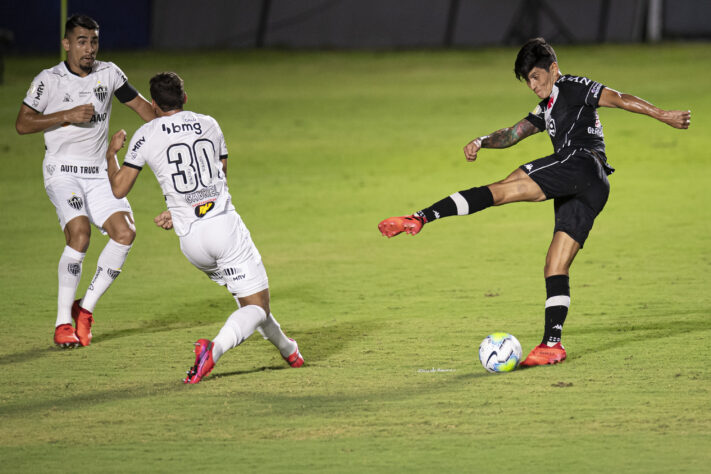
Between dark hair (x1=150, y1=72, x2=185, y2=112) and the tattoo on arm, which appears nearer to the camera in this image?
dark hair (x1=150, y1=72, x2=185, y2=112)

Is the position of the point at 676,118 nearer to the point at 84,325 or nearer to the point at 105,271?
the point at 105,271

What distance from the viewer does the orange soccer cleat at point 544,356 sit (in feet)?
21.8

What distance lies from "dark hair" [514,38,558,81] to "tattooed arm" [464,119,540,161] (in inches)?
19.4

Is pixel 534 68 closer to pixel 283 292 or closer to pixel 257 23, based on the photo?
pixel 283 292

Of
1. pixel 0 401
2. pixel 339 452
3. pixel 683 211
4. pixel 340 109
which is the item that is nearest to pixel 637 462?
pixel 339 452

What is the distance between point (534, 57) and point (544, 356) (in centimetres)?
191

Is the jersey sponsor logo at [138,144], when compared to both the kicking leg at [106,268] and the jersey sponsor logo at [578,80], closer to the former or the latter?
the kicking leg at [106,268]

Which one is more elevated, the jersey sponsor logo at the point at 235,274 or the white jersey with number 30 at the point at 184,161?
the white jersey with number 30 at the point at 184,161

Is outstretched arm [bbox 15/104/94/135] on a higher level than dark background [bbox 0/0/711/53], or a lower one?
higher

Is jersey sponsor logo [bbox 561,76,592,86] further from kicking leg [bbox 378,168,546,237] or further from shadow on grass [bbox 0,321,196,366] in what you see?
shadow on grass [bbox 0,321,196,366]

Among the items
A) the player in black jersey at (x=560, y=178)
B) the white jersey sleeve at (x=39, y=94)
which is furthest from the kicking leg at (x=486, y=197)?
→ the white jersey sleeve at (x=39, y=94)

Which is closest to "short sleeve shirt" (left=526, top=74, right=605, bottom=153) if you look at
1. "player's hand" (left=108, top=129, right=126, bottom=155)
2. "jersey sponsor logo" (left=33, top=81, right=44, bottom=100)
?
"player's hand" (left=108, top=129, right=126, bottom=155)

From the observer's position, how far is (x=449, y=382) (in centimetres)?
632

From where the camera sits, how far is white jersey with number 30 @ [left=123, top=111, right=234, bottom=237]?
619 centimetres
